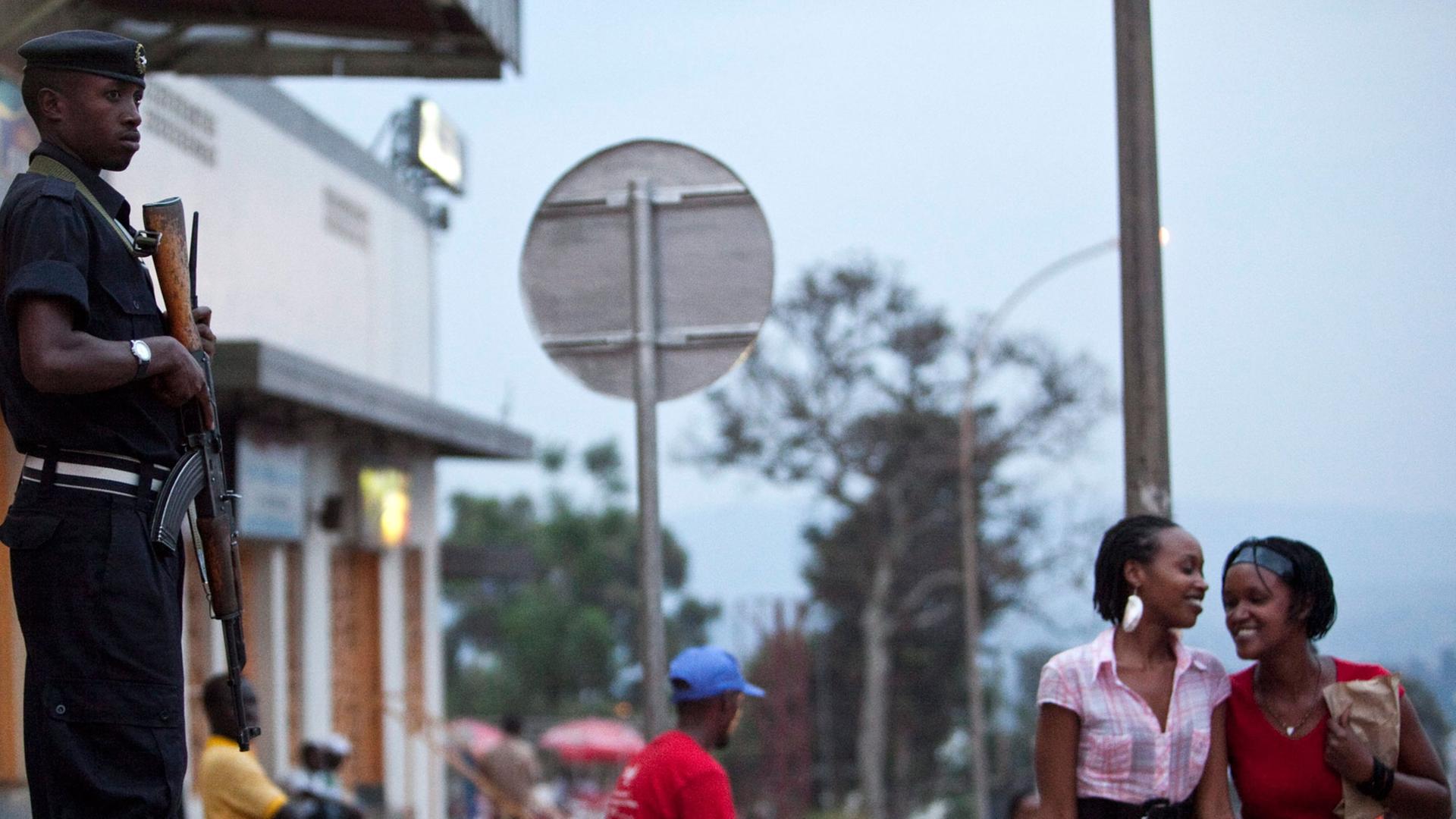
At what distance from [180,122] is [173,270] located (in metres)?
9.93

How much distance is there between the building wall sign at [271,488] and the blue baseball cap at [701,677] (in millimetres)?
8905

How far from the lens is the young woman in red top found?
4406mm

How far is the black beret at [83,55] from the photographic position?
133 inches

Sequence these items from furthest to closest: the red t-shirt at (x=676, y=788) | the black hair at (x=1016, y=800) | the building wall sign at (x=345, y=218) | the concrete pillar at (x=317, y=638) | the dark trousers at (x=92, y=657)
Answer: the building wall sign at (x=345, y=218) → the concrete pillar at (x=317, y=638) → the black hair at (x=1016, y=800) → the red t-shirt at (x=676, y=788) → the dark trousers at (x=92, y=657)

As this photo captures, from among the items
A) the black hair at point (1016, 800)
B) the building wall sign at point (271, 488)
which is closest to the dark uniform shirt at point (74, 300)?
the black hair at point (1016, 800)

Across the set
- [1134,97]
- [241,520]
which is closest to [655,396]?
[1134,97]

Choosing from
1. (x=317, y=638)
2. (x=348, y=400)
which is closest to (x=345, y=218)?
(x=348, y=400)

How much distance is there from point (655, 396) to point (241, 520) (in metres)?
8.22

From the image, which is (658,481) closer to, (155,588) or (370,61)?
(155,588)

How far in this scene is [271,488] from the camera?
1424cm

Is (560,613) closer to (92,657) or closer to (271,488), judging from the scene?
(271,488)

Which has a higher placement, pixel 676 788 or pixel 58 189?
pixel 58 189

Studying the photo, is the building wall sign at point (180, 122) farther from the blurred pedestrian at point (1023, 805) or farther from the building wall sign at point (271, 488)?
the blurred pedestrian at point (1023, 805)

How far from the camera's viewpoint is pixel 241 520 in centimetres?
1327
